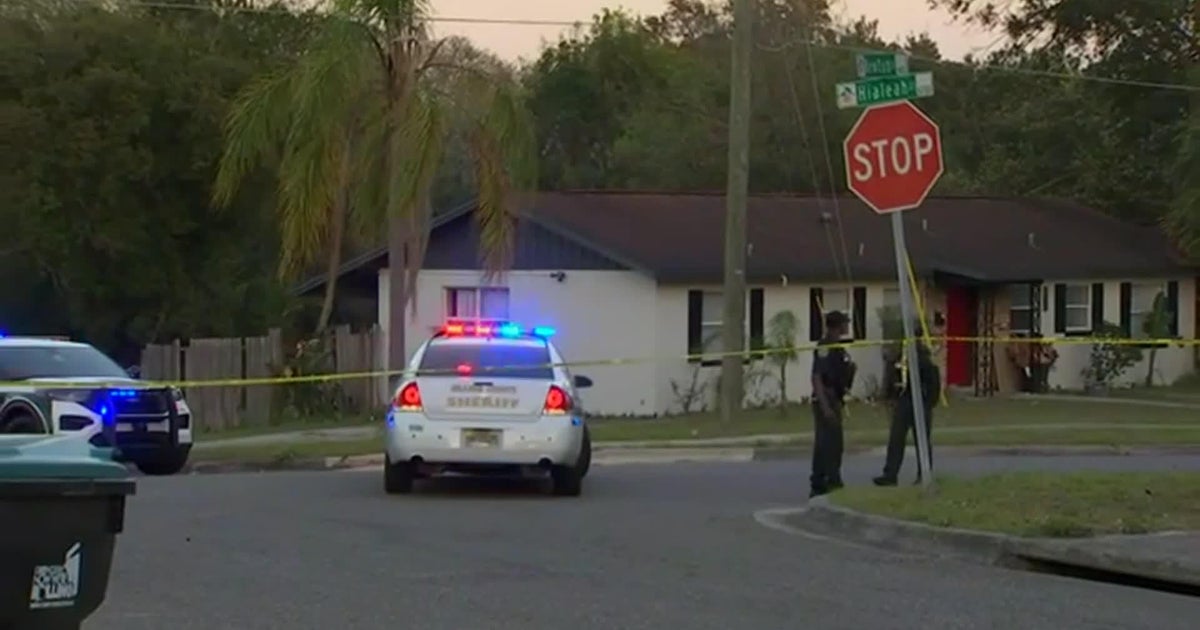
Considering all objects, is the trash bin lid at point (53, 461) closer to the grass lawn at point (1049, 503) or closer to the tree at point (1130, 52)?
the grass lawn at point (1049, 503)

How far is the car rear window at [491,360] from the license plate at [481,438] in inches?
21.4

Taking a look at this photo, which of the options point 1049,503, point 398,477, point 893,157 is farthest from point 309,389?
point 1049,503

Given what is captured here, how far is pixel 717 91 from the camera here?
55.4 meters

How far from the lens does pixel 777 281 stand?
34.2 meters

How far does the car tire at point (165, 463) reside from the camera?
21516 mm

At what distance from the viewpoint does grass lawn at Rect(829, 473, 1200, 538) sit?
13.4 metres

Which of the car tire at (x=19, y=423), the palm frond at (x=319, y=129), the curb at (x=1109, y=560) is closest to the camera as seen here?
the curb at (x=1109, y=560)

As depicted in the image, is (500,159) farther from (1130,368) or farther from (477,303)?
(1130,368)

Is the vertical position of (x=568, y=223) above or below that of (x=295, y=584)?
above

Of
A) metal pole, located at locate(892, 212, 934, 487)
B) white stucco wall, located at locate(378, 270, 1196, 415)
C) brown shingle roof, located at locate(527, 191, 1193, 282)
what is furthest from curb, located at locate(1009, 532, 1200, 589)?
brown shingle roof, located at locate(527, 191, 1193, 282)

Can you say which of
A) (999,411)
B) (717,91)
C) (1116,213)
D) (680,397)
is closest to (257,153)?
(680,397)

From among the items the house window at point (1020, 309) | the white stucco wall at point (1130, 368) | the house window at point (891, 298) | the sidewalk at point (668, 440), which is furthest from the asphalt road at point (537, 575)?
the white stucco wall at point (1130, 368)

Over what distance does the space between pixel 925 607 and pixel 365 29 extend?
1711cm

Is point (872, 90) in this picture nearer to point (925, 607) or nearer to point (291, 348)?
point (925, 607)
